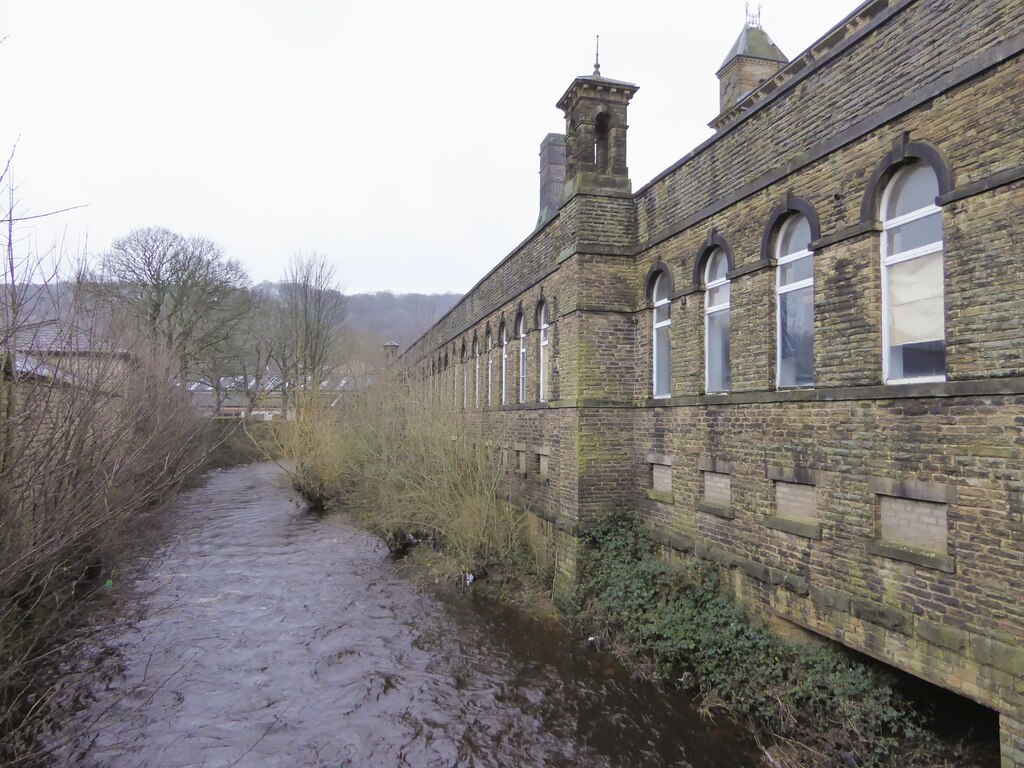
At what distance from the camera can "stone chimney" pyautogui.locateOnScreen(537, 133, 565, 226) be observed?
2805 centimetres

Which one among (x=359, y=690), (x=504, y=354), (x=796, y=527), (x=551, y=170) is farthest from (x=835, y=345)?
(x=551, y=170)

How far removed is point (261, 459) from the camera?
39625 millimetres

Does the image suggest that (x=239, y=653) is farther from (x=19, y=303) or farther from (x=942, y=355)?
(x=942, y=355)

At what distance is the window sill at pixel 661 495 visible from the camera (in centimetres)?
1002

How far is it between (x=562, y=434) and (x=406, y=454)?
200 inches

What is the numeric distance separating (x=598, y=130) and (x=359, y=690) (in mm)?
9911

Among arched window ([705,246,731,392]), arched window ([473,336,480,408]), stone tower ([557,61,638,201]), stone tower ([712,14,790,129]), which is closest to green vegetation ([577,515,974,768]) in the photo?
arched window ([705,246,731,392])

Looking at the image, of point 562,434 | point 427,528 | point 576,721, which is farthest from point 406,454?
point 576,721

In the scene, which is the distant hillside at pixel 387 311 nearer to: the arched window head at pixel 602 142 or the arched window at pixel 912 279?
the arched window head at pixel 602 142

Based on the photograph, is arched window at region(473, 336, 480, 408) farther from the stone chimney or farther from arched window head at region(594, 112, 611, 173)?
the stone chimney

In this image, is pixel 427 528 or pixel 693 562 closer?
pixel 693 562

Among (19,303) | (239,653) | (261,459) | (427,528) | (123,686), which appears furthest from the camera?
(261,459)

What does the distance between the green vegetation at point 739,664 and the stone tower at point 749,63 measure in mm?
16592

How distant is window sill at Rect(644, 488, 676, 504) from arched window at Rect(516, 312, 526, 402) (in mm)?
5127
